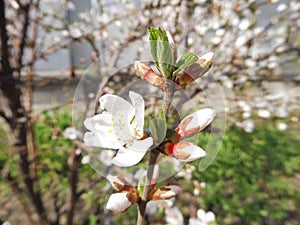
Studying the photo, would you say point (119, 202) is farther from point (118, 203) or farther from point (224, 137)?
point (224, 137)

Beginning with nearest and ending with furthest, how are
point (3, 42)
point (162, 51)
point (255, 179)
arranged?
point (162, 51), point (3, 42), point (255, 179)

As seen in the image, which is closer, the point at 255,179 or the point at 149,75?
the point at 149,75

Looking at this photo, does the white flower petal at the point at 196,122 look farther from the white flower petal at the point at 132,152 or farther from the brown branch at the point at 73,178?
the brown branch at the point at 73,178

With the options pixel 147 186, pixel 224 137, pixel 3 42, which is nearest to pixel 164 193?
pixel 147 186

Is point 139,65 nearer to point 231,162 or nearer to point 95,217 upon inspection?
point 95,217

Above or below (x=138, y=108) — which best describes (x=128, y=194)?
below

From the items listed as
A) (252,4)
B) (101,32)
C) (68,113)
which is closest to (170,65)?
(252,4)
